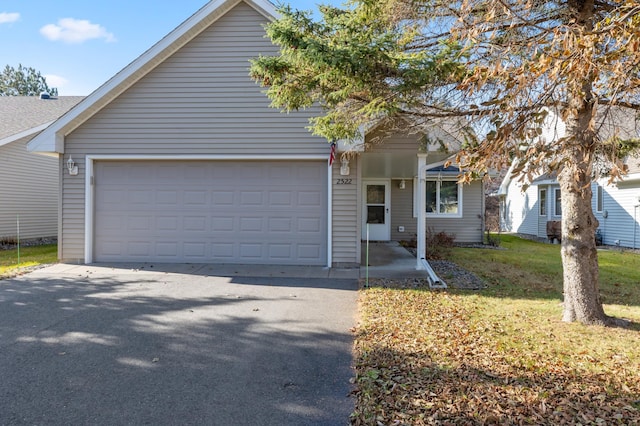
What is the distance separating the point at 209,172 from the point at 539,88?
7.19 meters

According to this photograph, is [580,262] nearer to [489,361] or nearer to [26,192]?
[489,361]

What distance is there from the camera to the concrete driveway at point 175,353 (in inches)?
119

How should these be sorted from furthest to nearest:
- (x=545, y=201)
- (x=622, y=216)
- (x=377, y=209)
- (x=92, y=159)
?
1. (x=545, y=201)
2. (x=377, y=209)
3. (x=622, y=216)
4. (x=92, y=159)

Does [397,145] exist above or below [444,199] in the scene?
above

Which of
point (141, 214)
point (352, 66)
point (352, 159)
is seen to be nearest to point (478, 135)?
point (352, 66)

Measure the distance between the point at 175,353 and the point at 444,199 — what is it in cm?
1264

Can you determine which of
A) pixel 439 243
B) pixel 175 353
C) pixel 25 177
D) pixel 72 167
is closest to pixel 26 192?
pixel 25 177

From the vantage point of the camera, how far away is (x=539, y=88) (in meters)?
4.48

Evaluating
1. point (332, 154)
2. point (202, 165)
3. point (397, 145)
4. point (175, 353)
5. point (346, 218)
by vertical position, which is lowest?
point (175, 353)

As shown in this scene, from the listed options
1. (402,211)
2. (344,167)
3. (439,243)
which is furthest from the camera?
(402,211)

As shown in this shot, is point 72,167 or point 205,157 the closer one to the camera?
point 205,157

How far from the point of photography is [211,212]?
31.1 ft

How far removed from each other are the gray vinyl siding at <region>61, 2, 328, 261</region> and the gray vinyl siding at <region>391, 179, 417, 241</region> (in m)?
6.54

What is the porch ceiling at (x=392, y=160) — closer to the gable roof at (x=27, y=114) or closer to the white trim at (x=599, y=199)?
the white trim at (x=599, y=199)
